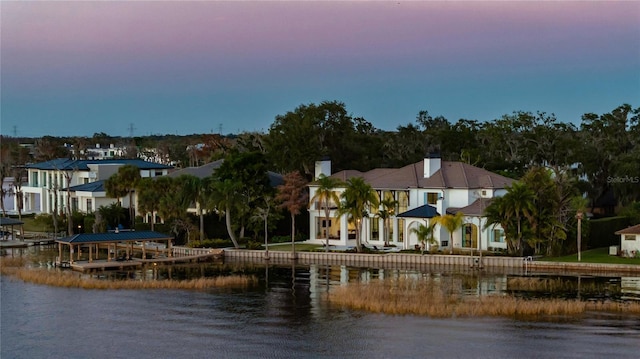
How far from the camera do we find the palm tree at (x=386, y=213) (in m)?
68.6

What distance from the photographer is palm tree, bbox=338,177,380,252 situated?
6544 cm

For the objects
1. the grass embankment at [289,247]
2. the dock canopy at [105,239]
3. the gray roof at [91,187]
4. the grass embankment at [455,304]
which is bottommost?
the grass embankment at [455,304]

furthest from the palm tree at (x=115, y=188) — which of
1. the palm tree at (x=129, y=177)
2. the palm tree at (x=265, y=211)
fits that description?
the palm tree at (x=265, y=211)

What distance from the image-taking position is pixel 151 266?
62.7m

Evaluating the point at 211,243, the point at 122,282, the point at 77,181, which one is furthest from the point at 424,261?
the point at 77,181

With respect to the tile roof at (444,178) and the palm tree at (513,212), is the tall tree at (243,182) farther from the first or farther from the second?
the palm tree at (513,212)

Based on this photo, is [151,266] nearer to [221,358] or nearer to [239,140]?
[221,358]

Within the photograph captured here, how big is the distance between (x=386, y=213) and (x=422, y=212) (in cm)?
309

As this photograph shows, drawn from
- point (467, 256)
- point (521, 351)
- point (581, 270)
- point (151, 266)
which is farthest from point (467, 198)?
point (521, 351)

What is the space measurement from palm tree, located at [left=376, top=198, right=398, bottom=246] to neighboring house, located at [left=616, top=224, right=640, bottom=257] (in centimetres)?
1651

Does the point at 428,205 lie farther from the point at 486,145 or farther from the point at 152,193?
the point at 486,145

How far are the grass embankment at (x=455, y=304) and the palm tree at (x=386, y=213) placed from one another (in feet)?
66.7

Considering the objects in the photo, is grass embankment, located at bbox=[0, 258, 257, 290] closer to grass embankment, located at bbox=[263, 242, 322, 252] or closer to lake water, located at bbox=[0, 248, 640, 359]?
lake water, located at bbox=[0, 248, 640, 359]

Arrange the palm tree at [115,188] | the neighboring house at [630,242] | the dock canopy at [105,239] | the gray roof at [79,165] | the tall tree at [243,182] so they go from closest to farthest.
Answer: the neighboring house at [630,242] < the dock canopy at [105,239] < the tall tree at [243,182] < the palm tree at [115,188] < the gray roof at [79,165]
